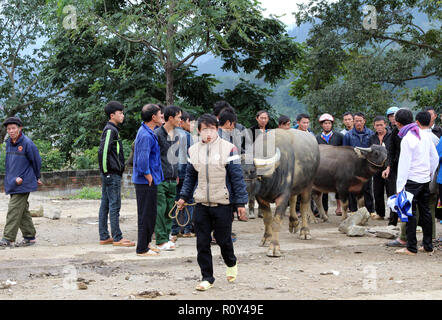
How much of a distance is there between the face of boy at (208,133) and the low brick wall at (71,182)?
379 inches

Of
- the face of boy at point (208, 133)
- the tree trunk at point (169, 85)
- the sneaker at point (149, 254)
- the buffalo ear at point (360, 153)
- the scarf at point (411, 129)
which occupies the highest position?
the tree trunk at point (169, 85)

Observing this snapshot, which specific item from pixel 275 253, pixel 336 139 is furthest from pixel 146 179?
pixel 336 139

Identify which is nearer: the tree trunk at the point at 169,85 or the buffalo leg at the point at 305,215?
the buffalo leg at the point at 305,215

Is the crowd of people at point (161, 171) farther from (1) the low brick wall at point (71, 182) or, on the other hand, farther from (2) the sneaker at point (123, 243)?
(1) the low brick wall at point (71, 182)

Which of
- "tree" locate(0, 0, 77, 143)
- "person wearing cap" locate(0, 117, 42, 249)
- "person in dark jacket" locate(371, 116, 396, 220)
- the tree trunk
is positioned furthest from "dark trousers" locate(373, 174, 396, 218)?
"tree" locate(0, 0, 77, 143)

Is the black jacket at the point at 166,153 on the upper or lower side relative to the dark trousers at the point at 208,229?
upper

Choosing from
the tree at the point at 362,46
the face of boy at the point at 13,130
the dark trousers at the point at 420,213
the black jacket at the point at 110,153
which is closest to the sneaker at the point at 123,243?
the black jacket at the point at 110,153

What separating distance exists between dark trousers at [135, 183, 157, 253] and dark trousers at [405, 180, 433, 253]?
131 inches

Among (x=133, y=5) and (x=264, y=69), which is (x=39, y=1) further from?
(x=264, y=69)

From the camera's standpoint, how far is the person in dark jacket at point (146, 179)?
23.6ft

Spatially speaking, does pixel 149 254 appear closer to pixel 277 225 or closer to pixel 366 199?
pixel 277 225

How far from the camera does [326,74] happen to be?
20000 millimetres

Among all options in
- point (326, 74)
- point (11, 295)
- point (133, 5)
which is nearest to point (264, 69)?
point (326, 74)

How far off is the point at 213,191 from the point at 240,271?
1455 millimetres
